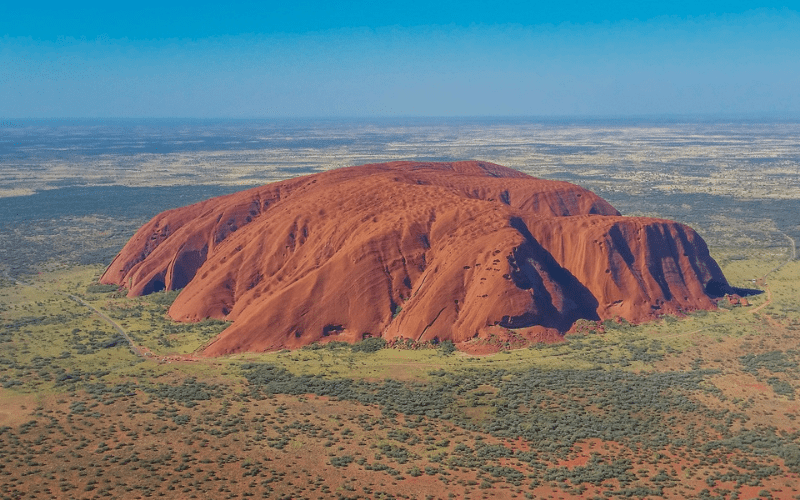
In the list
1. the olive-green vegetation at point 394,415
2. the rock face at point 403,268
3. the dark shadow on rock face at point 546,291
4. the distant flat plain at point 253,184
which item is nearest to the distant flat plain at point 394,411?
the olive-green vegetation at point 394,415

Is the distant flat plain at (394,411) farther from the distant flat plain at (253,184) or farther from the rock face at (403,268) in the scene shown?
the distant flat plain at (253,184)

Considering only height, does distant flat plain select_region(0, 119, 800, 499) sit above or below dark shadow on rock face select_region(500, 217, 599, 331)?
below

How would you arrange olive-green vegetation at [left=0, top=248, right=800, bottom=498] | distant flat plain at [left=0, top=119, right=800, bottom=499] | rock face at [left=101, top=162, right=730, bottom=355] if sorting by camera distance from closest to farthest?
distant flat plain at [left=0, top=119, right=800, bottom=499] → olive-green vegetation at [left=0, top=248, right=800, bottom=498] → rock face at [left=101, top=162, right=730, bottom=355]

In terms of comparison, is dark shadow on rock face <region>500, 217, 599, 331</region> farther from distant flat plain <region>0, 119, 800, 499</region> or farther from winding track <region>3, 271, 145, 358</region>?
winding track <region>3, 271, 145, 358</region>

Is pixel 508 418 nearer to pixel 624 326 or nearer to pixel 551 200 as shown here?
pixel 624 326

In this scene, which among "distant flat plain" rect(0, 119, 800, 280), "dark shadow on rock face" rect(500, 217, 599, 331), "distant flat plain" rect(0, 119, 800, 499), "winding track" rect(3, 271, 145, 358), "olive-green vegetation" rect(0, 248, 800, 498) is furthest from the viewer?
"distant flat plain" rect(0, 119, 800, 280)


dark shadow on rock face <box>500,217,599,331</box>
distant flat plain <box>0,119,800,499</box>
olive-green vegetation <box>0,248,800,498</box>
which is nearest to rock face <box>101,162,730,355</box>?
dark shadow on rock face <box>500,217,599,331</box>

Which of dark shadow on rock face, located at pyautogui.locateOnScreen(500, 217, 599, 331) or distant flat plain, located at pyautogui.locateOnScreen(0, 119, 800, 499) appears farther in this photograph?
dark shadow on rock face, located at pyautogui.locateOnScreen(500, 217, 599, 331)
